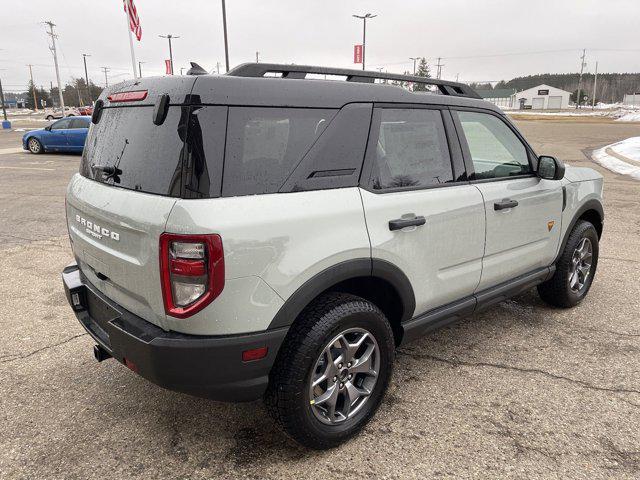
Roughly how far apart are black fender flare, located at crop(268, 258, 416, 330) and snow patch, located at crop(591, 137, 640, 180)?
1138 cm

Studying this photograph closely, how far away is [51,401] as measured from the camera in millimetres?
2924

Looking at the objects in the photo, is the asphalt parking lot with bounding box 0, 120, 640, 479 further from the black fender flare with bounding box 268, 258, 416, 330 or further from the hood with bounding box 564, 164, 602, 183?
the hood with bounding box 564, 164, 602, 183

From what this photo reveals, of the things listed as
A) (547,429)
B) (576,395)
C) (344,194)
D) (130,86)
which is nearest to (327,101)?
(344,194)

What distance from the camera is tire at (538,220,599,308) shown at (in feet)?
13.2

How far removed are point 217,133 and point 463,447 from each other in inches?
76.5

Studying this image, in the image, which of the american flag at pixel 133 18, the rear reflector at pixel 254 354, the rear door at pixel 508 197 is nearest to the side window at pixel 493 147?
the rear door at pixel 508 197

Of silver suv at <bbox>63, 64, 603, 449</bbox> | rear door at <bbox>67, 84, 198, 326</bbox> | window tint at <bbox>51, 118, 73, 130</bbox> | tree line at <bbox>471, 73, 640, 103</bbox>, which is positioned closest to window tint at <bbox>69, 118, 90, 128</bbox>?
window tint at <bbox>51, 118, 73, 130</bbox>

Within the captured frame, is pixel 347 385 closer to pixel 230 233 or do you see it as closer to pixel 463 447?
pixel 463 447

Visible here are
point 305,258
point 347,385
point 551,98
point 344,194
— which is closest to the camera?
point 305,258

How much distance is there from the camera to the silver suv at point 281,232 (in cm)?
203

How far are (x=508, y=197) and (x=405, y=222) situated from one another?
1065mm

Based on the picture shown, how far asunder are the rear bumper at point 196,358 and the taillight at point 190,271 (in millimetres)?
151

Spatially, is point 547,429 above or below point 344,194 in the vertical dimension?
below

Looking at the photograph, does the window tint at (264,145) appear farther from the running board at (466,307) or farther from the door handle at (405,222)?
the running board at (466,307)
